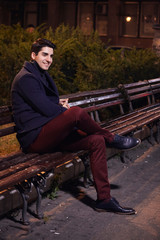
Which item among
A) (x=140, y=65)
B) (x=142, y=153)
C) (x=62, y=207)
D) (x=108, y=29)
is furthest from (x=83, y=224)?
(x=108, y=29)

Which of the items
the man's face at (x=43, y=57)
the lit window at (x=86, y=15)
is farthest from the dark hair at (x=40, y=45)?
the lit window at (x=86, y=15)

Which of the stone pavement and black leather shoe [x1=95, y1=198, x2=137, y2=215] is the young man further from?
the stone pavement

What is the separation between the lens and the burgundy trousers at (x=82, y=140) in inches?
181

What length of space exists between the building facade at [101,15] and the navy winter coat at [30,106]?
2787 cm

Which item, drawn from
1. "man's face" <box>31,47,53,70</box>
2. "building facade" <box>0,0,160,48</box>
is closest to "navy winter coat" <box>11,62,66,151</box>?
"man's face" <box>31,47,53,70</box>

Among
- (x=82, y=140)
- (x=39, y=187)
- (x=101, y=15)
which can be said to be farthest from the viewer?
(x=101, y=15)

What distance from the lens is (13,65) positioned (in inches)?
352

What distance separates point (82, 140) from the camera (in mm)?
4793

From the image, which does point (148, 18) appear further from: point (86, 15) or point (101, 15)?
point (86, 15)

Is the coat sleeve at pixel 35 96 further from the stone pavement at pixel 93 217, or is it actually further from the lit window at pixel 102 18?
the lit window at pixel 102 18

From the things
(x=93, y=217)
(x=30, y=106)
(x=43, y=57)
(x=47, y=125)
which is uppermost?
(x=43, y=57)

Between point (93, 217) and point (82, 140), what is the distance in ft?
2.58

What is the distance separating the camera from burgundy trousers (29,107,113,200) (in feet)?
15.1

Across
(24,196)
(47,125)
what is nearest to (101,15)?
(47,125)
